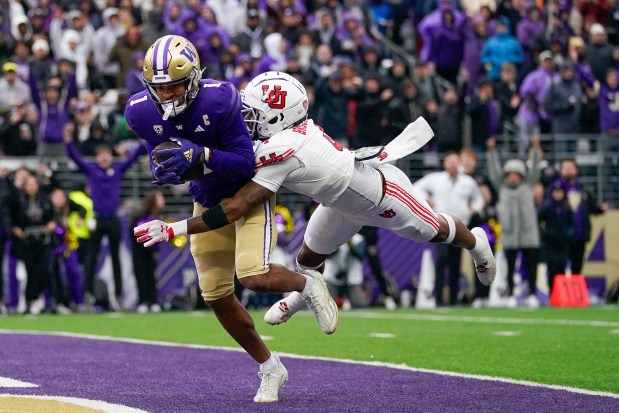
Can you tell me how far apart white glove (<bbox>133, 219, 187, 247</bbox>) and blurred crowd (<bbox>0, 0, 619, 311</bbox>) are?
316 inches


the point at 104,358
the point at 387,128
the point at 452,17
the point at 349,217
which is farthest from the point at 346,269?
the point at 349,217

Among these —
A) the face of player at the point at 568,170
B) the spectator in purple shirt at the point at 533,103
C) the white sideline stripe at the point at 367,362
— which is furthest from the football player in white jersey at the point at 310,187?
the spectator in purple shirt at the point at 533,103

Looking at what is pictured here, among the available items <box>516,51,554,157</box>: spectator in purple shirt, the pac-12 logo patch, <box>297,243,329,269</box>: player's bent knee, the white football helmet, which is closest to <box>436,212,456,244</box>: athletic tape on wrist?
the pac-12 logo patch

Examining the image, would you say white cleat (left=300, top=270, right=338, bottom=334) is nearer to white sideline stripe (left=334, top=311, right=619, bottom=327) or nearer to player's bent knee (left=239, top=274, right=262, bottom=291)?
player's bent knee (left=239, top=274, right=262, bottom=291)

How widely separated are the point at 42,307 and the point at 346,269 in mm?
3423

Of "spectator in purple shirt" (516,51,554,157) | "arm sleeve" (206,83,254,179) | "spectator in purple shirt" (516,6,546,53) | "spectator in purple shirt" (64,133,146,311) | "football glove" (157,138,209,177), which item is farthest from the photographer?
→ "spectator in purple shirt" (516,6,546,53)

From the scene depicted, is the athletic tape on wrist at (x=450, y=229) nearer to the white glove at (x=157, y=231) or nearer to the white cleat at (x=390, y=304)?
the white glove at (x=157, y=231)

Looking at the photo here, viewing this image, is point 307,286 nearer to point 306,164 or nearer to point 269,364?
point 269,364

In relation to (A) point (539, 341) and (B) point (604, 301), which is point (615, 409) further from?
(B) point (604, 301)

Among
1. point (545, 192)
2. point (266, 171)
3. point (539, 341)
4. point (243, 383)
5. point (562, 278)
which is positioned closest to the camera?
point (266, 171)

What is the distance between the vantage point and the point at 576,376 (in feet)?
24.6

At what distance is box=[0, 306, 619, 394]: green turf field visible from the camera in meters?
8.12

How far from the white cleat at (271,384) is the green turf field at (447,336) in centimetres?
152

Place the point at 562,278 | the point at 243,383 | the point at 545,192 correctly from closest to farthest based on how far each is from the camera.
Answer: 1. the point at 243,383
2. the point at 562,278
3. the point at 545,192
